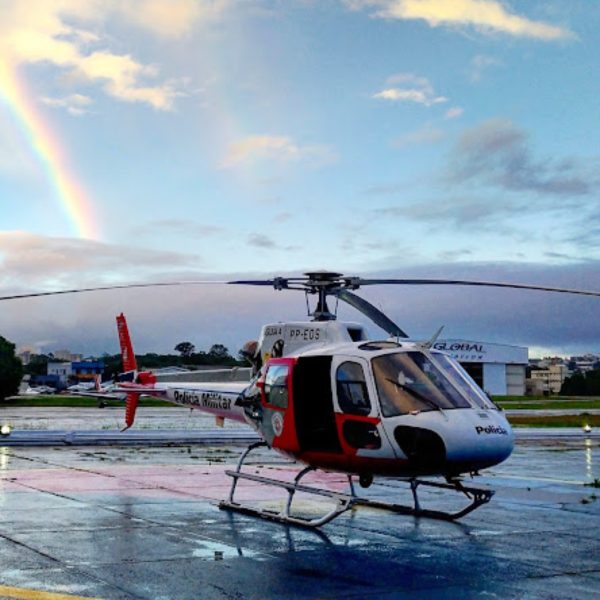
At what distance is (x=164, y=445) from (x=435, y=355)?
1663 cm

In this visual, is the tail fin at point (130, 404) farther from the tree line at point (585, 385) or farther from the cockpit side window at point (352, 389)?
the tree line at point (585, 385)

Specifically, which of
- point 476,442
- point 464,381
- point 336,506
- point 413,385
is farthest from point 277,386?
point 476,442

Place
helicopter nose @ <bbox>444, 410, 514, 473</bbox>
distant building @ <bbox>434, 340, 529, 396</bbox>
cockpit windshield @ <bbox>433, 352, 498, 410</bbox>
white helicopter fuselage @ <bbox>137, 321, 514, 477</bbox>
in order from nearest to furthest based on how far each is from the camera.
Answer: helicopter nose @ <bbox>444, 410, 514, 473</bbox> < white helicopter fuselage @ <bbox>137, 321, 514, 477</bbox> < cockpit windshield @ <bbox>433, 352, 498, 410</bbox> < distant building @ <bbox>434, 340, 529, 396</bbox>

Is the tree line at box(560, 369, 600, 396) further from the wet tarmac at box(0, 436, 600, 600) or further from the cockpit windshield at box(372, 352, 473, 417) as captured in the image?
the cockpit windshield at box(372, 352, 473, 417)

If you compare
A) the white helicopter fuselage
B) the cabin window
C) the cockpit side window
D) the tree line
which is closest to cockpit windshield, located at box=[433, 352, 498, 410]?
the white helicopter fuselage

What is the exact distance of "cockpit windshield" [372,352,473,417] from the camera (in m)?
11.3

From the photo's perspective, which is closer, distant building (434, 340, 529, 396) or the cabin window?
the cabin window

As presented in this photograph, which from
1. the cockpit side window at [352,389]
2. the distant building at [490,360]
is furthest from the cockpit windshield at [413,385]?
the distant building at [490,360]

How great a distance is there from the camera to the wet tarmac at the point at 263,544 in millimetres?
8586

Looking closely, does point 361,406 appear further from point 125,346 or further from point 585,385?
point 585,385

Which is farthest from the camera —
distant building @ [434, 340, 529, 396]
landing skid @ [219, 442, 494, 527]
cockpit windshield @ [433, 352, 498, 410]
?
distant building @ [434, 340, 529, 396]

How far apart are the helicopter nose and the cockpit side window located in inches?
51.4

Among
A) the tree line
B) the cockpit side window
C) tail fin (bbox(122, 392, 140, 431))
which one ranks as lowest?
the tree line

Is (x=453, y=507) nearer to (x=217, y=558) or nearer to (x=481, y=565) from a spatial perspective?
(x=481, y=565)
